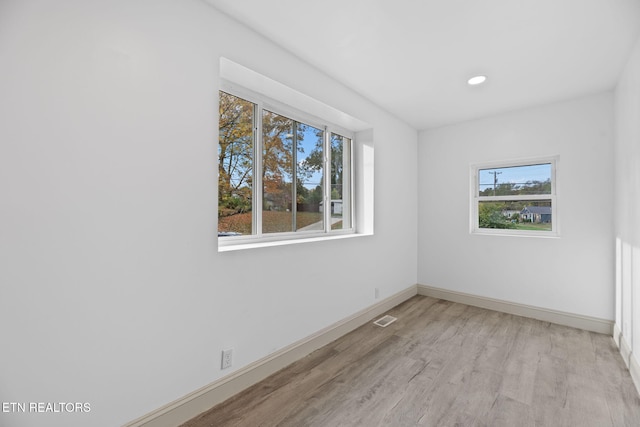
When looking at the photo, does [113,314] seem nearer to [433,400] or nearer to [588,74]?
[433,400]

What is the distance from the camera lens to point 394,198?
12.1 feet

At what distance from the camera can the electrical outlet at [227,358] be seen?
1828 mm

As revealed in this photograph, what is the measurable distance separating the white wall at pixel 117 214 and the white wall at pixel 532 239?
9.24 feet

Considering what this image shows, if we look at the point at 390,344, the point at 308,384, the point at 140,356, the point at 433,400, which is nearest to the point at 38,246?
the point at 140,356

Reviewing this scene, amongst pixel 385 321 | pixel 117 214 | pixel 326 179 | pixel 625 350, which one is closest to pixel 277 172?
pixel 326 179

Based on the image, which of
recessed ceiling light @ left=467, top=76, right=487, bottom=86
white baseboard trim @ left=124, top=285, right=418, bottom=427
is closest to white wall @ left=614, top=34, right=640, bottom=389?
recessed ceiling light @ left=467, top=76, right=487, bottom=86

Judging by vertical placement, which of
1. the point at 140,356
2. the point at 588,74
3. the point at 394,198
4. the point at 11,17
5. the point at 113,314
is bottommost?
the point at 140,356

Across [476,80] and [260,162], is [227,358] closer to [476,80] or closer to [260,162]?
[260,162]

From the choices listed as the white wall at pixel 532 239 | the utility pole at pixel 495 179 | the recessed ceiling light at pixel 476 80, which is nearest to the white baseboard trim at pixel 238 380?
the white wall at pixel 532 239

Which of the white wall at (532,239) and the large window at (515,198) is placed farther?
the large window at (515,198)

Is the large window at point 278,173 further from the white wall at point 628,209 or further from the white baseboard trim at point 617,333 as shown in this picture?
the white baseboard trim at point 617,333

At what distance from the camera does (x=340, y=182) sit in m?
3.34

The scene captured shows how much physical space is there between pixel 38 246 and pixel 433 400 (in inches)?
90.8

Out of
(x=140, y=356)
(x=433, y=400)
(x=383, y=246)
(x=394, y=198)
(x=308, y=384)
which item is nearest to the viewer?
(x=140, y=356)
